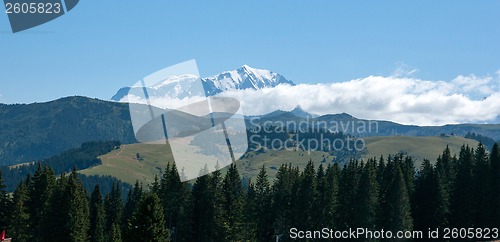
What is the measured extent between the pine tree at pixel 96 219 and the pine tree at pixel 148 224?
5004 centimetres

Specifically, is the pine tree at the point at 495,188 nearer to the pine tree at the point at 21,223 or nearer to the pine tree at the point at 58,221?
the pine tree at the point at 58,221

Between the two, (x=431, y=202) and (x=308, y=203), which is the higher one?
(x=308, y=203)

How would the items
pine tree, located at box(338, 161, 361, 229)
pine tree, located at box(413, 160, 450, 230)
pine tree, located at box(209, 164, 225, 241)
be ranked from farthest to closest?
pine tree, located at box(413, 160, 450, 230) < pine tree, located at box(209, 164, 225, 241) < pine tree, located at box(338, 161, 361, 229)

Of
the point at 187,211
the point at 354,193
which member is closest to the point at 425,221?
the point at 354,193

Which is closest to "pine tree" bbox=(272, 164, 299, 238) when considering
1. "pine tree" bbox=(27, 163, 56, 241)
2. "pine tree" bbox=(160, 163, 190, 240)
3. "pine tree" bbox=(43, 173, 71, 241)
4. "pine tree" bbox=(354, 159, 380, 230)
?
"pine tree" bbox=(354, 159, 380, 230)

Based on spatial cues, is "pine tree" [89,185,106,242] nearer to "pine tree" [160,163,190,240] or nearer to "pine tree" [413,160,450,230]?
"pine tree" [160,163,190,240]

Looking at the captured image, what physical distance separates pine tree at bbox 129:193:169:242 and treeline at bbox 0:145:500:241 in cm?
3213

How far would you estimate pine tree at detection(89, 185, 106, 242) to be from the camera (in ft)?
302

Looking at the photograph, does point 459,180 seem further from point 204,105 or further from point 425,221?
point 204,105

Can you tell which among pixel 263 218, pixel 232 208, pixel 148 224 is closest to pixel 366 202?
pixel 263 218

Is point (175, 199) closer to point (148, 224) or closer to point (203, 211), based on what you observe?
point (203, 211)

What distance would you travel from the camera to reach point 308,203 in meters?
86.4

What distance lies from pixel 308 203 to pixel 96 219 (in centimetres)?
3851

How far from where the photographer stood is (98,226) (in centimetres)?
9350
